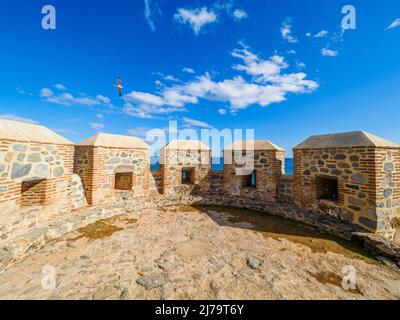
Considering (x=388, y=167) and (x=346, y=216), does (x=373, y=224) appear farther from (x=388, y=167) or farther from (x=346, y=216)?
(x=388, y=167)

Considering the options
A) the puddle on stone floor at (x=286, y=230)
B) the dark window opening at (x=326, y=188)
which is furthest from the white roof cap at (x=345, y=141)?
the puddle on stone floor at (x=286, y=230)

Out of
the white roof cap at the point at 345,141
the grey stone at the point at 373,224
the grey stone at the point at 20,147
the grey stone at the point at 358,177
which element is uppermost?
the white roof cap at the point at 345,141

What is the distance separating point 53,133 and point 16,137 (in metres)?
1.70

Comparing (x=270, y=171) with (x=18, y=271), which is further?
(x=270, y=171)

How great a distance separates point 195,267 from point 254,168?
592 cm

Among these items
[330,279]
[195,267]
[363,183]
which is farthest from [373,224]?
[195,267]

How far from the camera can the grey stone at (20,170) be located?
4.34m

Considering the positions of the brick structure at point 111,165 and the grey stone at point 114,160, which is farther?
the grey stone at point 114,160

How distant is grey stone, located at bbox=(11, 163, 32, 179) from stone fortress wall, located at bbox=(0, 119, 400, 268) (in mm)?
23

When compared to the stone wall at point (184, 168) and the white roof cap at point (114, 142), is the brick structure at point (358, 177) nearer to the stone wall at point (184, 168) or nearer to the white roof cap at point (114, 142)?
the stone wall at point (184, 168)

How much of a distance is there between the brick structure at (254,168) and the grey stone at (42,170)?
7296 mm
